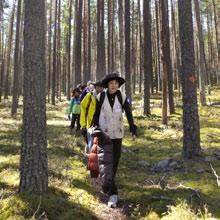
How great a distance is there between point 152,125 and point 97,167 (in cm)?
1145

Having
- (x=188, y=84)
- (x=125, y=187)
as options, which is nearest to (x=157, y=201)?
(x=125, y=187)

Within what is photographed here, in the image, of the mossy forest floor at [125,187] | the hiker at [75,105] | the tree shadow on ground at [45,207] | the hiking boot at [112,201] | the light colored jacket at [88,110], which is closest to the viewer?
the tree shadow on ground at [45,207]

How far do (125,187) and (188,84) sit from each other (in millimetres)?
3594

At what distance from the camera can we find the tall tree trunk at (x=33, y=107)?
22.8ft

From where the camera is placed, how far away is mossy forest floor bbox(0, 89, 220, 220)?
6.54m

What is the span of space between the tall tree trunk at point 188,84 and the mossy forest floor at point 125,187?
0.51 metres

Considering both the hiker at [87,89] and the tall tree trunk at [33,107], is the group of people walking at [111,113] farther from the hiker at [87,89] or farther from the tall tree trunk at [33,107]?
the hiker at [87,89]

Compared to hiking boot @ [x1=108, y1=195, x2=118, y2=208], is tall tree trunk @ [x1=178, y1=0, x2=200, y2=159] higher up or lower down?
higher up

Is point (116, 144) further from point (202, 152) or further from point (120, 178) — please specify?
point (202, 152)

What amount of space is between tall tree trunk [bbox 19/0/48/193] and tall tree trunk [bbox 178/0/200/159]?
477 cm

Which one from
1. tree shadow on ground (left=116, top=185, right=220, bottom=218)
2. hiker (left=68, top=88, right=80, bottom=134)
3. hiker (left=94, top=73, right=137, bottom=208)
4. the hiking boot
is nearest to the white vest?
hiker (left=94, top=73, right=137, bottom=208)

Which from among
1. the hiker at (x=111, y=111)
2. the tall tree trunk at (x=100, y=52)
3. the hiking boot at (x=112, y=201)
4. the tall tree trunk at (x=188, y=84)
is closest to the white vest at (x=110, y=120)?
the hiker at (x=111, y=111)

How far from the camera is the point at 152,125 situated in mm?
18609

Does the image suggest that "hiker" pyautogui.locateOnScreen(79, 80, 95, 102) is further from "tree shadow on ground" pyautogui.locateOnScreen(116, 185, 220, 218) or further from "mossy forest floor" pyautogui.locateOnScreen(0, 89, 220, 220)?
"tree shadow on ground" pyautogui.locateOnScreen(116, 185, 220, 218)
